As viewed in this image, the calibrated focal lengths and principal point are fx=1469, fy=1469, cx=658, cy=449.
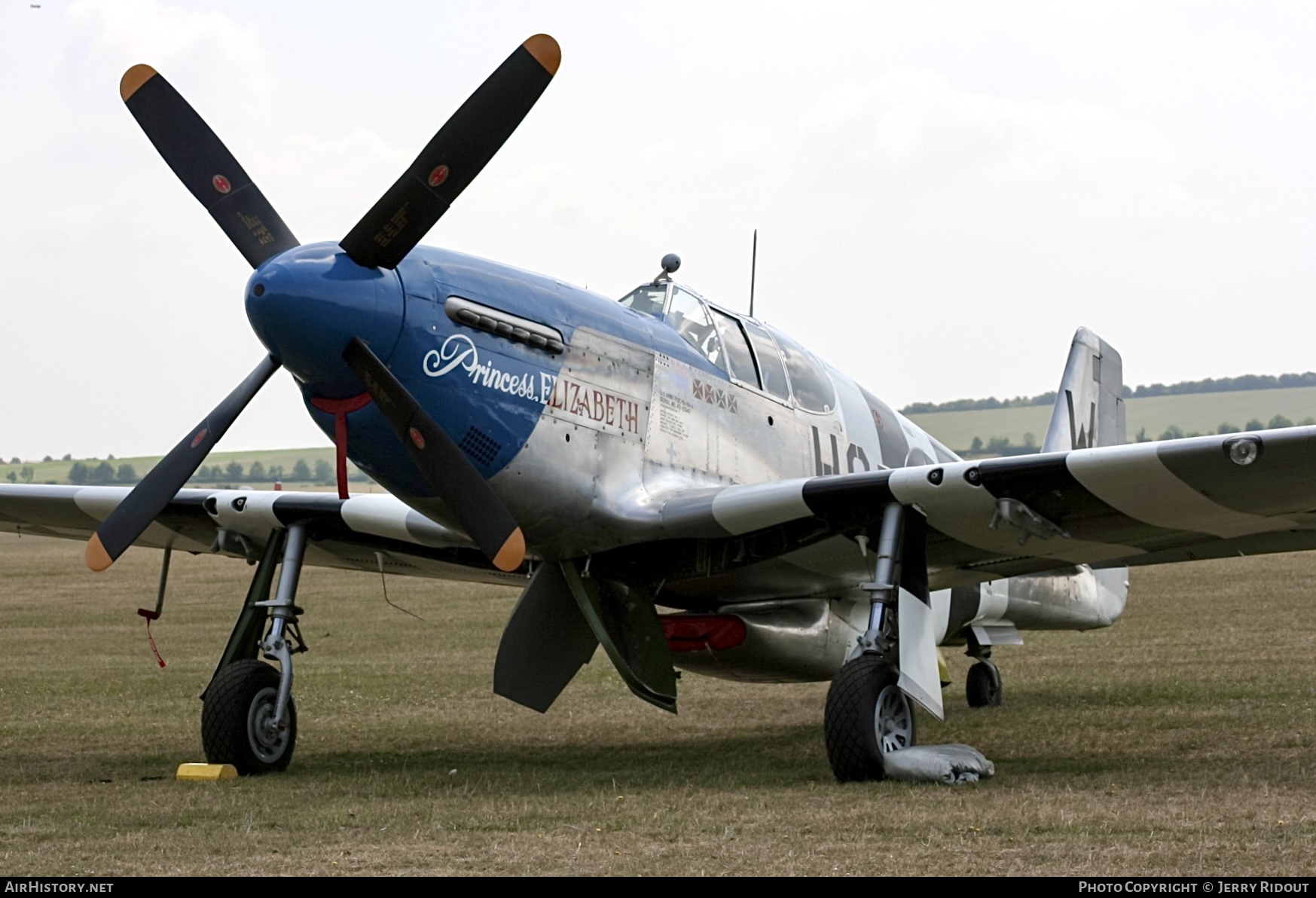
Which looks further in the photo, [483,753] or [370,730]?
[370,730]

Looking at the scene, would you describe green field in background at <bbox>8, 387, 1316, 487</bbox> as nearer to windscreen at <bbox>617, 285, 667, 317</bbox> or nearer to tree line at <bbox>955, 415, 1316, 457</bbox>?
tree line at <bbox>955, 415, 1316, 457</bbox>

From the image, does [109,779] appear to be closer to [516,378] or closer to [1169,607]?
[516,378]

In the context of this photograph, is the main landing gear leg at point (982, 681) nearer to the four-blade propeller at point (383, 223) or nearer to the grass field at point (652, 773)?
the grass field at point (652, 773)

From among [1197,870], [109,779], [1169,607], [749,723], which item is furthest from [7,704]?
[1169,607]

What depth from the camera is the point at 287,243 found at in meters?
7.79

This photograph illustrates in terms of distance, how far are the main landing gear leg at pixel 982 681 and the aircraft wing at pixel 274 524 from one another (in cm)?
409

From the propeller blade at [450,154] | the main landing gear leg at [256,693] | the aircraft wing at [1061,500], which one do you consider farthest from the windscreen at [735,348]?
the main landing gear leg at [256,693]

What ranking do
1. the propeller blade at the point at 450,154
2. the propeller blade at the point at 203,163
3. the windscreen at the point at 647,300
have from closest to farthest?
the propeller blade at the point at 450,154 < the propeller blade at the point at 203,163 < the windscreen at the point at 647,300

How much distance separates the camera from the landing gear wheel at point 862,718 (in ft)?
25.3

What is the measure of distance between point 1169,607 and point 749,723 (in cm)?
1128

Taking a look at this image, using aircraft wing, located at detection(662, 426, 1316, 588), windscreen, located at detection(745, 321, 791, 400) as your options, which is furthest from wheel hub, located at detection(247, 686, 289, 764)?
windscreen, located at detection(745, 321, 791, 400)

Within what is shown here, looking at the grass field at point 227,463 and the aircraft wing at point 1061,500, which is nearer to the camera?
the aircraft wing at point 1061,500

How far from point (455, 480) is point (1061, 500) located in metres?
3.38

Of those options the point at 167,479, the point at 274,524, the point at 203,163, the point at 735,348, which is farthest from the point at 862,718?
the point at 203,163
